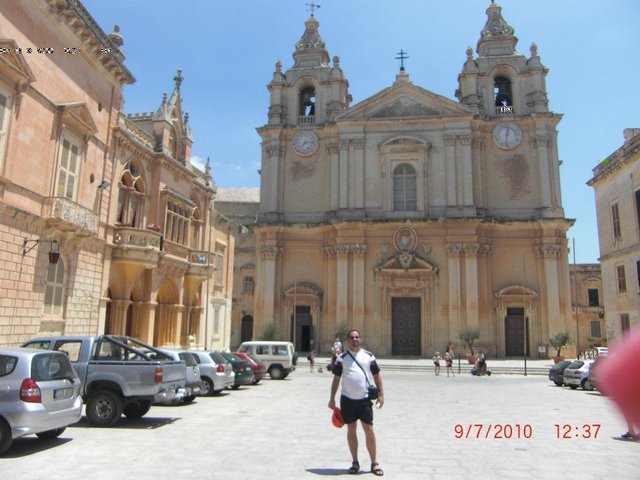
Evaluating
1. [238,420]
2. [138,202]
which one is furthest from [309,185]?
[238,420]

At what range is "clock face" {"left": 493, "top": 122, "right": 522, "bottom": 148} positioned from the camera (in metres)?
38.1

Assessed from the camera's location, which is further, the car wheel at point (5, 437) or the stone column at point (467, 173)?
the stone column at point (467, 173)

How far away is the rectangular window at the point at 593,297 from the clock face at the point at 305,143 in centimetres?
2821

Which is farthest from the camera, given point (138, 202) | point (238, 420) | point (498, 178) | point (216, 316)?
point (498, 178)

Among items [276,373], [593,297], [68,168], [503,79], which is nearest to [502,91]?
[503,79]

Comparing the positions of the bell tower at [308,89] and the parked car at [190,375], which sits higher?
the bell tower at [308,89]

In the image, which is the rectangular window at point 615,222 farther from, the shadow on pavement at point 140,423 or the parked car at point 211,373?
the shadow on pavement at point 140,423

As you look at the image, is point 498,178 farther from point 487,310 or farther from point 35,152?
point 35,152

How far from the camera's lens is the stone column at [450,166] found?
3684cm

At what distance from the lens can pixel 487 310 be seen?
35500mm

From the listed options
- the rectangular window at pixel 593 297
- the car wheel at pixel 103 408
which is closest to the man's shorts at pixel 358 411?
the car wheel at pixel 103 408

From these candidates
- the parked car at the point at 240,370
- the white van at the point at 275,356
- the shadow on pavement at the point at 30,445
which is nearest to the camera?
the shadow on pavement at the point at 30,445

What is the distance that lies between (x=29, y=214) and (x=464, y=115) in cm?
3015

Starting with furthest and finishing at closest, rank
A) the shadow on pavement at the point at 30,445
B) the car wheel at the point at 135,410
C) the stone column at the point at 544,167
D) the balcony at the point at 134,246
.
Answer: the stone column at the point at 544,167
the balcony at the point at 134,246
the car wheel at the point at 135,410
the shadow on pavement at the point at 30,445
